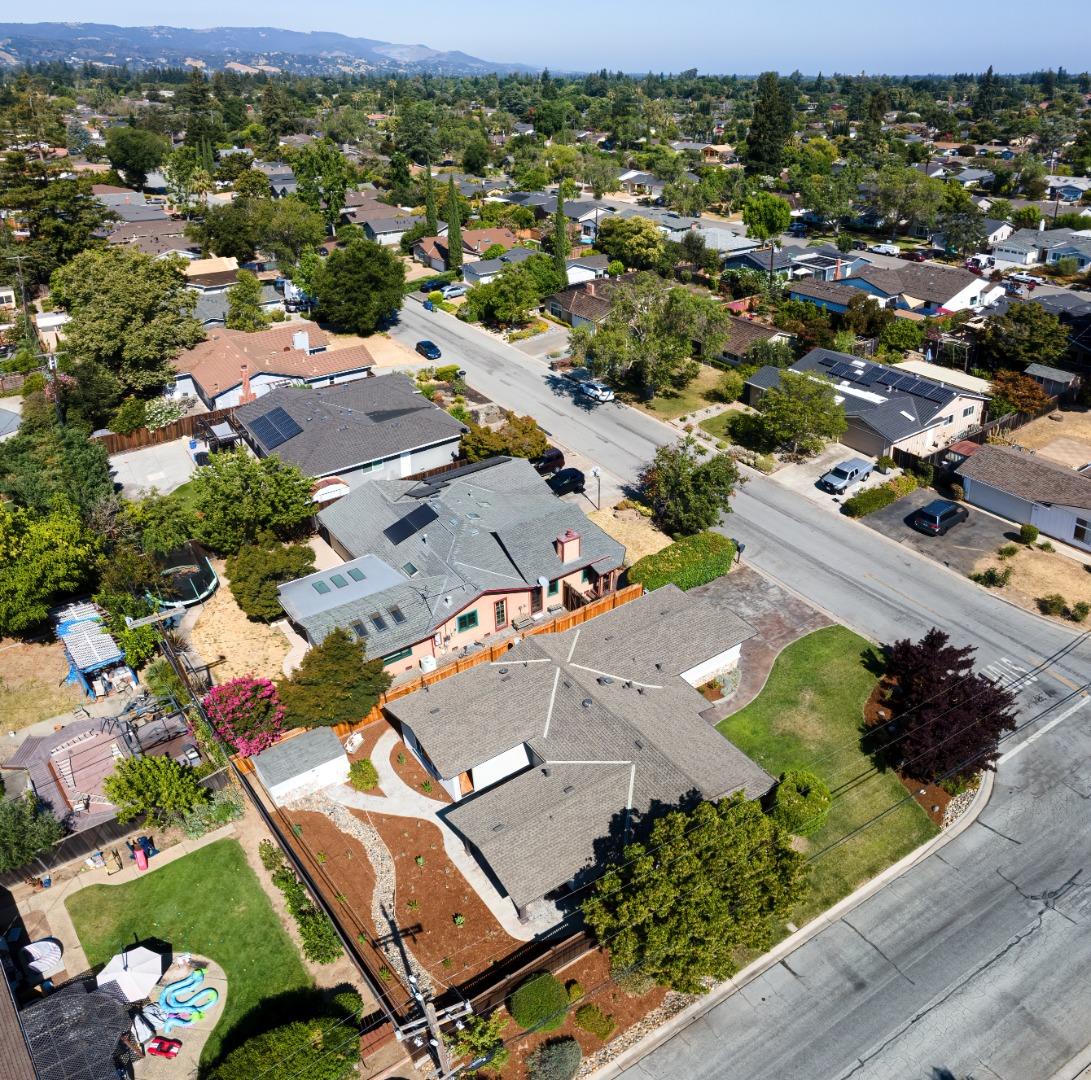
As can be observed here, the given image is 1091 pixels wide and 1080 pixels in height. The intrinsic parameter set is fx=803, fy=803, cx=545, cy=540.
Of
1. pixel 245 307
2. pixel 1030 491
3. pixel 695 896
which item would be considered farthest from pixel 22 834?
pixel 245 307

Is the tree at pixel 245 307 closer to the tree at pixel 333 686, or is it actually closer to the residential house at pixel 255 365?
the residential house at pixel 255 365

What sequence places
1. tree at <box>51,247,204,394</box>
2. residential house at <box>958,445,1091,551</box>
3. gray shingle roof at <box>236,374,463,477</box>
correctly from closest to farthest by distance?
residential house at <box>958,445,1091,551</box>
gray shingle roof at <box>236,374,463,477</box>
tree at <box>51,247,204,394</box>

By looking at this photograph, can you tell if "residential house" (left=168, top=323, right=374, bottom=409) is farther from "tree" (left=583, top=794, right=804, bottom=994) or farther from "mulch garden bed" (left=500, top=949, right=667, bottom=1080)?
"mulch garden bed" (left=500, top=949, right=667, bottom=1080)

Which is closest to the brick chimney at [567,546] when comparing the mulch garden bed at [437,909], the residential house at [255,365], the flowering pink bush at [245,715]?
the mulch garden bed at [437,909]

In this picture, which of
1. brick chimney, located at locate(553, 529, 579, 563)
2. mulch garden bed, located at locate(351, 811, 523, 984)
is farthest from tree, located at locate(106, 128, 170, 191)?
mulch garden bed, located at locate(351, 811, 523, 984)

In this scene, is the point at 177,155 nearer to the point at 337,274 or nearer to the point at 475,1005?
the point at 337,274
